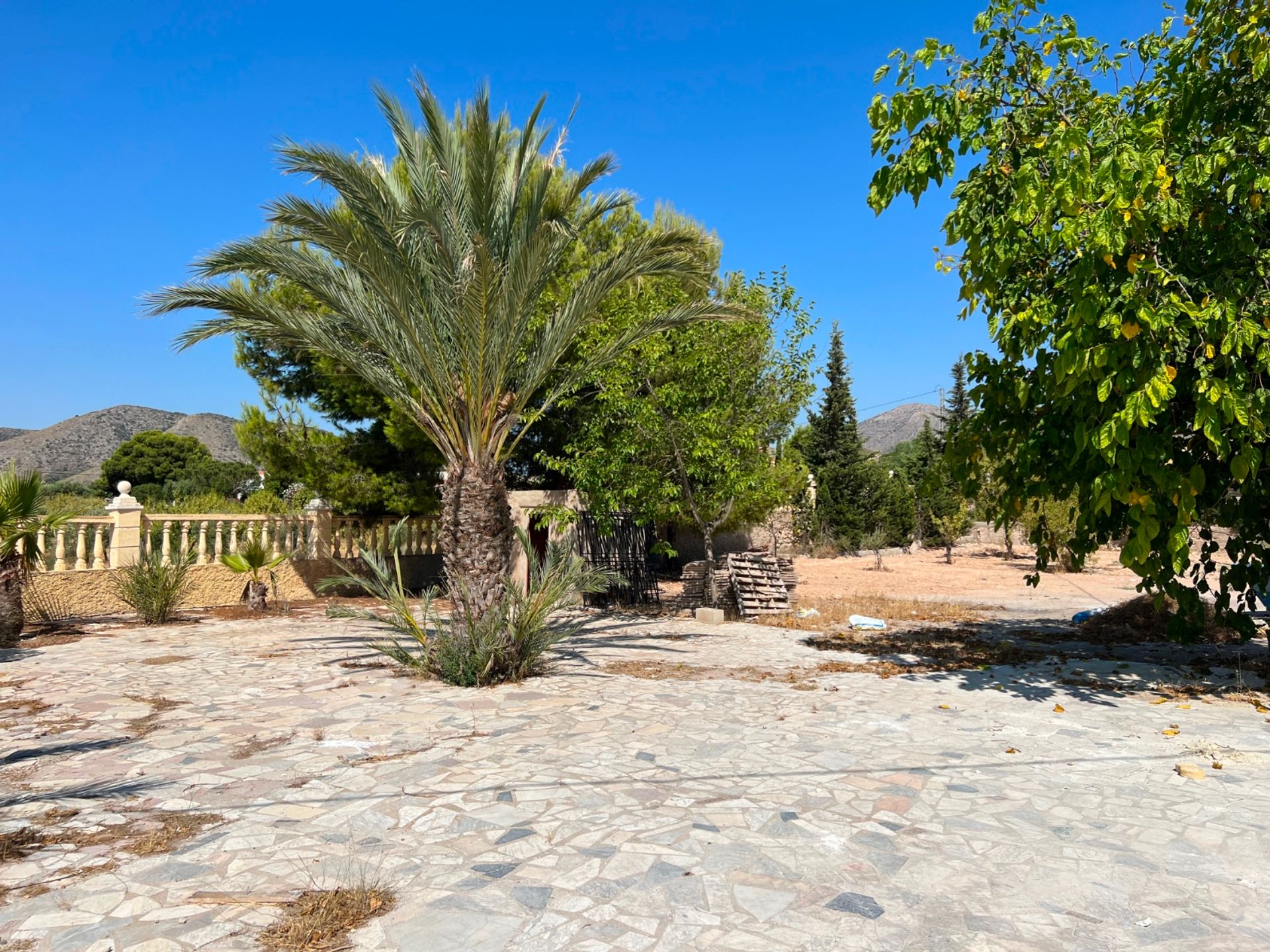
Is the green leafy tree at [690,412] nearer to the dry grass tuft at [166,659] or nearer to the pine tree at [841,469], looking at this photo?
the dry grass tuft at [166,659]

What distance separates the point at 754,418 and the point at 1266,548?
6.97 m

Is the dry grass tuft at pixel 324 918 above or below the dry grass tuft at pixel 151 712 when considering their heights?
below

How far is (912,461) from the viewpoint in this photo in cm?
4112

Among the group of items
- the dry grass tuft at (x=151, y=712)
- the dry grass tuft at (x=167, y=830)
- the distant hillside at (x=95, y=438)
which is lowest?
the dry grass tuft at (x=167, y=830)

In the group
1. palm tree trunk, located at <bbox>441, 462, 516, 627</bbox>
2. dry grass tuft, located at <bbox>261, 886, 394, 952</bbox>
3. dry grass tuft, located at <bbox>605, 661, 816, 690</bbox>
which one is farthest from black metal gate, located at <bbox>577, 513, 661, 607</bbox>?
dry grass tuft, located at <bbox>261, 886, 394, 952</bbox>

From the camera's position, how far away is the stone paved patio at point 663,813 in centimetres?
319

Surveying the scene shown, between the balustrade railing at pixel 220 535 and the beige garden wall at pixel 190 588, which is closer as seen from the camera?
the beige garden wall at pixel 190 588

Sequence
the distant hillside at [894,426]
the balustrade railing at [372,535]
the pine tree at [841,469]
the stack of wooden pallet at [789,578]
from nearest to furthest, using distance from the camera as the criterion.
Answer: the stack of wooden pallet at [789,578], the balustrade railing at [372,535], the pine tree at [841,469], the distant hillside at [894,426]

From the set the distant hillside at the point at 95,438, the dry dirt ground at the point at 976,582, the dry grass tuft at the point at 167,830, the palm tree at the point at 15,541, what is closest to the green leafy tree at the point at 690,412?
the dry dirt ground at the point at 976,582

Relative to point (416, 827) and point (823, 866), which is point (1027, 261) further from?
point (416, 827)

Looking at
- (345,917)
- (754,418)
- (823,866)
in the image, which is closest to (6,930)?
(345,917)

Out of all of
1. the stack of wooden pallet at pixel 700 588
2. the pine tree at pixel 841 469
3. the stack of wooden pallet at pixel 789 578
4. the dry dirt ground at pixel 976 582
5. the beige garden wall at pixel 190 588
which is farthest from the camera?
the pine tree at pixel 841 469

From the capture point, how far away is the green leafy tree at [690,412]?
41.6 feet

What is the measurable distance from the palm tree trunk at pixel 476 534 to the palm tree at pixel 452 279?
0.5 inches
